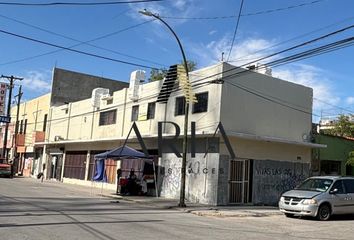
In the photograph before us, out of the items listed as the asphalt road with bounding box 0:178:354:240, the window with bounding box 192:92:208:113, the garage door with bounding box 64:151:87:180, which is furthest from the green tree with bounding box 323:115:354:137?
the asphalt road with bounding box 0:178:354:240

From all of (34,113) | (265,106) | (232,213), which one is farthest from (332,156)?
(34,113)

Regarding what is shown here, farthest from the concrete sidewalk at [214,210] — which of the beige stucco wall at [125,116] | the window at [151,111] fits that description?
the window at [151,111]

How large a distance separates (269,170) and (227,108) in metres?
4.65

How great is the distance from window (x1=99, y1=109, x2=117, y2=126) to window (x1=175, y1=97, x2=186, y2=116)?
Result: 28.3ft

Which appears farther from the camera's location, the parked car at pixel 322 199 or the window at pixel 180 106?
the window at pixel 180 106

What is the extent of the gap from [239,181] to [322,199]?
23.6ft

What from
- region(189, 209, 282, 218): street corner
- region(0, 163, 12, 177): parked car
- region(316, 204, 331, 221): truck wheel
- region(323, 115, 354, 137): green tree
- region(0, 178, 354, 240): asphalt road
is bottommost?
region(0, 178, 354, 240): asphalt road

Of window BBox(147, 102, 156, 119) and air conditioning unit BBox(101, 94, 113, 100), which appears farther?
air conditioning unit BBox(101, 94, 113, 100)

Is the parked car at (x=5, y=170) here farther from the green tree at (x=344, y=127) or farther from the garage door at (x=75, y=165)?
the green tree at (x=344, y=127)

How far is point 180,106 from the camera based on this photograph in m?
27.4

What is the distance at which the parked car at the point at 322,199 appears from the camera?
18109 mm

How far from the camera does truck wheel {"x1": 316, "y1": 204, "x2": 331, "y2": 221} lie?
714 inches

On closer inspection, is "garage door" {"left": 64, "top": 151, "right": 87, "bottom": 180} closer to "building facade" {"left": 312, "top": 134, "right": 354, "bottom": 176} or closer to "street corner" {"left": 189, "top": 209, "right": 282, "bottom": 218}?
"building facade" {"left": 312, "top": 134, "right": 354, "bottom": 176}

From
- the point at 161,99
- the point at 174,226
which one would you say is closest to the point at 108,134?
the point at 161,99
